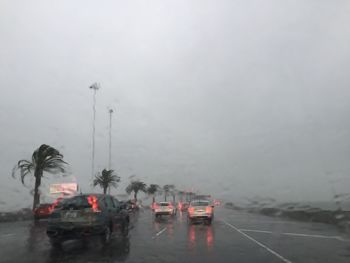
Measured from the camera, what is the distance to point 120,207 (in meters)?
19.0

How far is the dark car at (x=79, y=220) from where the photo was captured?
15430 millimetres

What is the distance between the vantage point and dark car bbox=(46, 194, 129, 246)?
15.4 m

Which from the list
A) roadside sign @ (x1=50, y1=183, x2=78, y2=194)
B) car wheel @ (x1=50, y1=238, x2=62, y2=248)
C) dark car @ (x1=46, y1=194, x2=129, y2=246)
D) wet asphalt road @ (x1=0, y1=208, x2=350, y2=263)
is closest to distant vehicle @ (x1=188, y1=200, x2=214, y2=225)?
wet asphalt road @ (x1=0, y1=208, x2=350, y2=263)

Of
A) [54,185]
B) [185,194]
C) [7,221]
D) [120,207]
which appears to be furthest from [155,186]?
[120,207]

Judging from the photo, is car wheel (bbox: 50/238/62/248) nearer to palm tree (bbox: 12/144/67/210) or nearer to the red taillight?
the red taillight

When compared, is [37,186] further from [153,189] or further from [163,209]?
[153,189]

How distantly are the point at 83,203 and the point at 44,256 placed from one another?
3.29 metres

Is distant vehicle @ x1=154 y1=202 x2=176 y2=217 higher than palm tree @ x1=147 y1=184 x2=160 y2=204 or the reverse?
the reverse

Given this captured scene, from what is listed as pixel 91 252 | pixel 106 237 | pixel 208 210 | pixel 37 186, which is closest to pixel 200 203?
pixel 208 210

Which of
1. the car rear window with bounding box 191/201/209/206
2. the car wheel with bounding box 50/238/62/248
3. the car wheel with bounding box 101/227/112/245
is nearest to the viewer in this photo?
the car wheel with bounding box 50/238/62/248

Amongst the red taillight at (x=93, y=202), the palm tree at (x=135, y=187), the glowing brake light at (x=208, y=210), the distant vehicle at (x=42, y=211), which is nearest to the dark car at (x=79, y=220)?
the red taillight at (x=93, y=202)

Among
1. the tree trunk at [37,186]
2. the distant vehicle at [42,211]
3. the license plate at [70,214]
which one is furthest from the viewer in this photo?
the tree trunk at [37,186]

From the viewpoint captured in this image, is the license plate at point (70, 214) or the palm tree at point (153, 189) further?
the palm tree at point (153, 189)

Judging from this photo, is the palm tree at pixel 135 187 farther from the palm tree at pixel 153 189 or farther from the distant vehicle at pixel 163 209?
the distant vehicle at pixel 163 209
